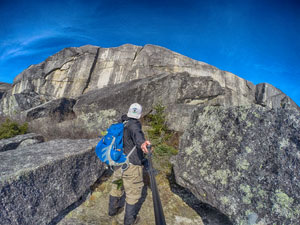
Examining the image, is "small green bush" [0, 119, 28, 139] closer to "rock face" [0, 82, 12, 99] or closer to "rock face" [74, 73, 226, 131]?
"rock face" [74, 73, 226, 131]

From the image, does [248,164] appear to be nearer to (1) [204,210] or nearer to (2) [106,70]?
(1) [204,210]

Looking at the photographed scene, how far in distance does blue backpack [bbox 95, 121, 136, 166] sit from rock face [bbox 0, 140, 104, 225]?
2.29 ft

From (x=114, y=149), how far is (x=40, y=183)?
1363 mm

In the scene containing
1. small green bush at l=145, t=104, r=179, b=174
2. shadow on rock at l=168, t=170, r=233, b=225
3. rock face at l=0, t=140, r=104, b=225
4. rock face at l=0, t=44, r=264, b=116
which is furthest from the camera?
rock face at l=0, t=44, r=264, b=116

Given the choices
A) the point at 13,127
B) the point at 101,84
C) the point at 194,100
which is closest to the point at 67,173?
the point at 13,127

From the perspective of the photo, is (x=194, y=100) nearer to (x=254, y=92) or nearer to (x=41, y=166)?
(x=41, y=166)

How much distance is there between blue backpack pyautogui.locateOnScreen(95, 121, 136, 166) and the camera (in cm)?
349

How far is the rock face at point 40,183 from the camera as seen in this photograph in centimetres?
262

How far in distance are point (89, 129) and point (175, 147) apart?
4.28 meters

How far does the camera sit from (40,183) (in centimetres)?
306

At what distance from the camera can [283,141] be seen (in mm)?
2654

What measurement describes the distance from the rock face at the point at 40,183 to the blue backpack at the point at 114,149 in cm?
70

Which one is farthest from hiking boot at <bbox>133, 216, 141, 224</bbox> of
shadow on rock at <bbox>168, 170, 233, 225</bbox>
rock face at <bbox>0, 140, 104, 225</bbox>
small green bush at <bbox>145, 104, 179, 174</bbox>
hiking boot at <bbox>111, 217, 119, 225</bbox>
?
small green bush at <bbox>145, 104, 179, 174</bbox>

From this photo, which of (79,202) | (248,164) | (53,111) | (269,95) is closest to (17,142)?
(79,202)
